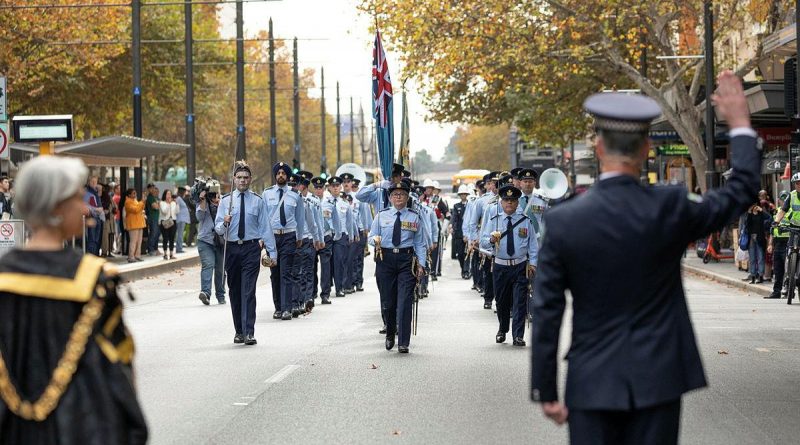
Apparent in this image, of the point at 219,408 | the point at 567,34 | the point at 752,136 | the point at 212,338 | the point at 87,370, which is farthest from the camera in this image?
the point at 567,34

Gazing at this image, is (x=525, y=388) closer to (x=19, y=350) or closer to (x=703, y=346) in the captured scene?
(x=703, y=346)

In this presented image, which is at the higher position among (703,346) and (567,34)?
(567,34)

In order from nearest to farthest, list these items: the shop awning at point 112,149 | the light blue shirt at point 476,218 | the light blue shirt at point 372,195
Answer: the light blue shirt at point 372,195 → the light blue shirt at point 476,218 → the shop awning at point 112,149

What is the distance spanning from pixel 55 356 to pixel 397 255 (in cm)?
994

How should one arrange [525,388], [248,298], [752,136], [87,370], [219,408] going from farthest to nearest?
1. [248,298]
2. [525,388]
3. [219,408]
4. [752,136]
5. [87,370]

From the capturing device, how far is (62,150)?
28.1 m

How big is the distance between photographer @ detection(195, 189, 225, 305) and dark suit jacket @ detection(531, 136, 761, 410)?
16410 millimetres

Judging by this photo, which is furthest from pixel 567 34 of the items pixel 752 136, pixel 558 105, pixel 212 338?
pixel 752 136

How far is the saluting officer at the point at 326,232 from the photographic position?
74.8ft

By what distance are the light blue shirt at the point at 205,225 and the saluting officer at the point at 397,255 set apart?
23.1ft

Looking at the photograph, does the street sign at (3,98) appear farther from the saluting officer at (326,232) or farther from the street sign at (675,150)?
the street sign at (675,150)

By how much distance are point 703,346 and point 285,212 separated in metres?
6.58

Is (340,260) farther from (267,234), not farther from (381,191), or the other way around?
(267,234)

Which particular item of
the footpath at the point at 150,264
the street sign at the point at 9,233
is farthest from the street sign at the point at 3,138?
the footpath at the point at 150,264
